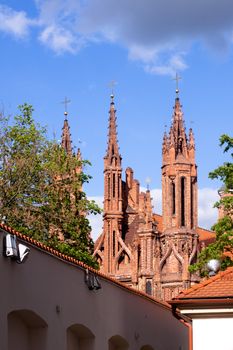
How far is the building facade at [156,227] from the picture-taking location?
258 feet

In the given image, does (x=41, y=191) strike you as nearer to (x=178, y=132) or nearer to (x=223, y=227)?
(x=223, y=227)

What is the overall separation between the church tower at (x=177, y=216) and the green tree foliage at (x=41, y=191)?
34906 millimetres

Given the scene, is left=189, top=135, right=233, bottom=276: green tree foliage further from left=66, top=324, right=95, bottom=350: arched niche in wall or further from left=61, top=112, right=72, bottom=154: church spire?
left=61, top=112, right=72, bottom=154: church spire

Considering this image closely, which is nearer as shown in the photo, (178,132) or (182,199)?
(182,199)

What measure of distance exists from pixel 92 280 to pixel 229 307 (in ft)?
13.3

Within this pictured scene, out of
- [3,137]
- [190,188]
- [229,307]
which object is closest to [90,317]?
[229,307]

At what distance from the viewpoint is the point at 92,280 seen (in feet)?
75.3

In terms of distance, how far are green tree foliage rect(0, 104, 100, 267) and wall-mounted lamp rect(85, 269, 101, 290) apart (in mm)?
14172

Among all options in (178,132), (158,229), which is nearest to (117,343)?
(178,132)

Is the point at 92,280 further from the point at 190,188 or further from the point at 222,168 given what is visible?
the point at 190,188

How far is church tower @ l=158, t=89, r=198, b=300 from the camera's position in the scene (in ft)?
258

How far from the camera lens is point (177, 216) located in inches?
3108

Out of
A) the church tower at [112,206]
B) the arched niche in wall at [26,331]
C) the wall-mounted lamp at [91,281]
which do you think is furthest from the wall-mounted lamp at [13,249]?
the church tower at [112,206]

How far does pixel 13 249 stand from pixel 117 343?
8.94 metres
